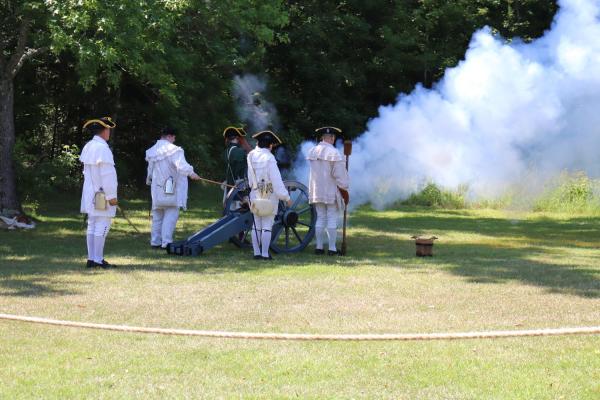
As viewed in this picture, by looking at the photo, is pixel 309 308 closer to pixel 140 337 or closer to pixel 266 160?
pixel 140 337

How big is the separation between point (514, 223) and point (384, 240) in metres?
4.81

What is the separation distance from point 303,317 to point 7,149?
1022cm

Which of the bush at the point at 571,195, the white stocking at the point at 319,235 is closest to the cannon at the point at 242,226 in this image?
the white stocking at the point at 319,235

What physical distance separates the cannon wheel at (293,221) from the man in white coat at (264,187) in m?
0.78

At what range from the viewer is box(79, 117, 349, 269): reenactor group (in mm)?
11242

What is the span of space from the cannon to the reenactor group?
0.49 feet

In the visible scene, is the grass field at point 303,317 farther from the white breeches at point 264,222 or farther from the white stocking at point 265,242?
the white breeches at point 264,222

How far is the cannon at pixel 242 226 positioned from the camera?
12570 mm

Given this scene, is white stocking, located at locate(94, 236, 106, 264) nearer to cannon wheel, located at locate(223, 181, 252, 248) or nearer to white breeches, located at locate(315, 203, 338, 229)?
cannon wheel, located at locate(223, 181, 252, 248)

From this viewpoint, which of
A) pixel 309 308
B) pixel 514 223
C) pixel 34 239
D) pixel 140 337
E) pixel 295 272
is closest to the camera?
pixel 140 337

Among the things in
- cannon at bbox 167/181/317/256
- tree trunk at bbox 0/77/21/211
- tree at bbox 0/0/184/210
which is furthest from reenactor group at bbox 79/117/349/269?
tree trunk at bbox 0/77/21/211

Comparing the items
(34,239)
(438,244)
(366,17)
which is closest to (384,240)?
(438,244)

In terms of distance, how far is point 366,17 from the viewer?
98.4 feet

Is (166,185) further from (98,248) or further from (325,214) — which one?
(98,248)
